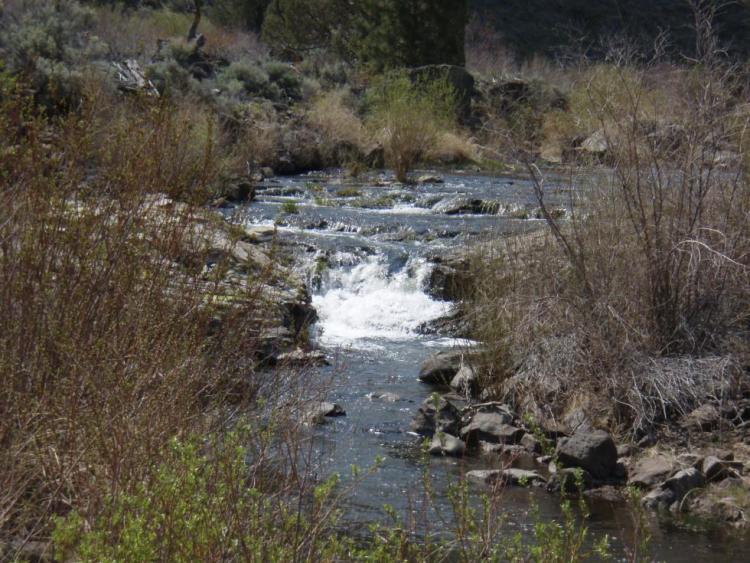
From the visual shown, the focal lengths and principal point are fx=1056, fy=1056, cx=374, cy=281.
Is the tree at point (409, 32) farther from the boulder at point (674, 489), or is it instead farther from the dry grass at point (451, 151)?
the boulder at point (674, 489)

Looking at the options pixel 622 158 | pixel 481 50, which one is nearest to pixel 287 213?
pixel 622 158

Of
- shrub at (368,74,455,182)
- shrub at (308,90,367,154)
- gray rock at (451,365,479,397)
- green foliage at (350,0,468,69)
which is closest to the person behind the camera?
gray rock at (451,365,479,397)

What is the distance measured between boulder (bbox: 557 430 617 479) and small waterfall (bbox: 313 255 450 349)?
3820 millimetres

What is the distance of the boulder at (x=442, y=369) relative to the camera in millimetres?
8609

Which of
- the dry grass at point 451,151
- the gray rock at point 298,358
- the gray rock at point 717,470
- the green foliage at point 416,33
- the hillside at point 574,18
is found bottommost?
the gray rock at point 717,470

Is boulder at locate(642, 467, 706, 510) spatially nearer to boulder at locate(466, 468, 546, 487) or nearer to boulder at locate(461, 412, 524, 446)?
boulder at locate(466, 468, 546, 487)

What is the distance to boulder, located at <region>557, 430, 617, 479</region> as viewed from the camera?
6.56 m

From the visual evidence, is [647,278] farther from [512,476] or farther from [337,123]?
[337,123]

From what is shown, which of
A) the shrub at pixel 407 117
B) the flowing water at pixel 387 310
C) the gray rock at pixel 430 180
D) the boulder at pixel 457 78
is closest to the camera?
the flowing water at pixel 387 310

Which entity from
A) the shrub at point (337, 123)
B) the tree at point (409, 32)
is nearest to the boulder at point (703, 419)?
the shrub at point (337, 123)

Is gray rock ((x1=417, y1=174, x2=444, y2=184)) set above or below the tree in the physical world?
below

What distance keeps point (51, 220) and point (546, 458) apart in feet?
12.4

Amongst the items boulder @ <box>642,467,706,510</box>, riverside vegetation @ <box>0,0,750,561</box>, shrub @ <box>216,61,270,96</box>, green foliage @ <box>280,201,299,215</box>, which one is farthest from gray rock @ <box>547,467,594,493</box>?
shrub @ <box>216,61,270,96</box>

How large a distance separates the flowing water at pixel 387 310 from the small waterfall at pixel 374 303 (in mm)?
14
